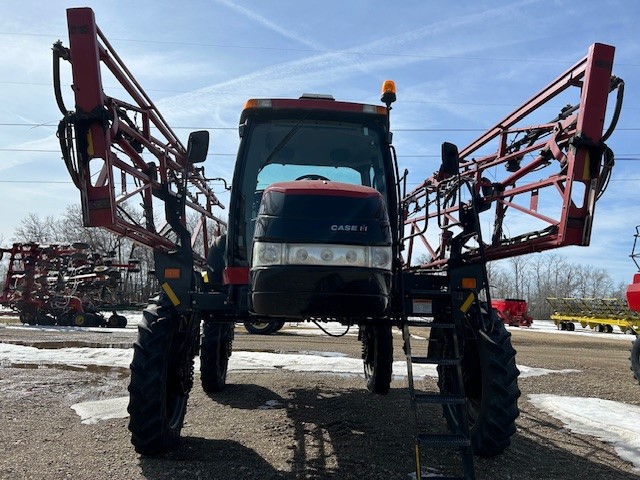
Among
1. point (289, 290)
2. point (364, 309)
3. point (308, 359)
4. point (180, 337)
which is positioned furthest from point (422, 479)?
point (308, 359)

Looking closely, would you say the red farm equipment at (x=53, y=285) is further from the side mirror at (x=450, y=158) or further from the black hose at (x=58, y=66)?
the side mirror at (x=450, y=158)

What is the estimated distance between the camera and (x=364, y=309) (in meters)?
3.65

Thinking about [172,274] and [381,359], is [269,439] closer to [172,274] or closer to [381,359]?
[172,274]

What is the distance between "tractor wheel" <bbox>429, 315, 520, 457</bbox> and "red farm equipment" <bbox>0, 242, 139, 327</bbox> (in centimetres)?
1828

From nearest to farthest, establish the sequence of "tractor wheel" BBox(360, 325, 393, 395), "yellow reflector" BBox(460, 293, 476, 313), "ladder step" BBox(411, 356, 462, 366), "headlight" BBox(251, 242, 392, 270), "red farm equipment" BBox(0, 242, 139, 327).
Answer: "headlight" BBox(251, 242, 392, 270)
"ladder step" BBox(411, 356, 462, 366)
"yellow reflector" BBox(460, 293, 476, 313)
"tractor wheel" BBox(360, 325, 393, 395)
"red farm equipment" BBox(0, 242, 139, 327)

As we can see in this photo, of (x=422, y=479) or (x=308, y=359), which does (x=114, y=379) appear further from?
(x=422, y=479)

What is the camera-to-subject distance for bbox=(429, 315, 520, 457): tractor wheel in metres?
4.31

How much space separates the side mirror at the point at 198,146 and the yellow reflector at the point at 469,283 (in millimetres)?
2491

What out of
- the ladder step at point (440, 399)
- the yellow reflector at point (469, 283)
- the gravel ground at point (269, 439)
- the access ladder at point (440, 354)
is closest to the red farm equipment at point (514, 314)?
the gravel ground at point (269, 439)

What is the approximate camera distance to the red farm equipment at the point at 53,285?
21.2 meters

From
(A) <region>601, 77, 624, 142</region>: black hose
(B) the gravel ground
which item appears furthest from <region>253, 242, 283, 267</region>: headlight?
(A) <region>601, 77, 624, 142</region>: black hose

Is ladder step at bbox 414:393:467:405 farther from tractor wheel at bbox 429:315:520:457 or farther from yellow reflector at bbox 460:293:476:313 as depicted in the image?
yellow reflector at bbox 460:293:476:313

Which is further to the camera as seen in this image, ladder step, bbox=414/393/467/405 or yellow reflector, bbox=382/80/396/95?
yellow reflector, bbox=382/80/396/95

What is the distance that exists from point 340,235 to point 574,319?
32.4 meters
